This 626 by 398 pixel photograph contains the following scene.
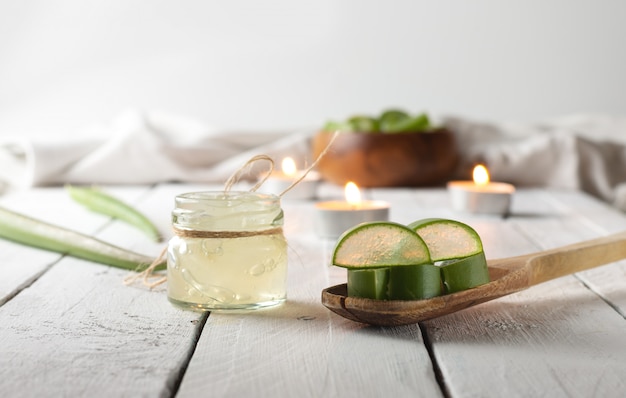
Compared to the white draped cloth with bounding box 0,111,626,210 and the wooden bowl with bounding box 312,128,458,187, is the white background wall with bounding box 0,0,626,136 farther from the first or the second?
the wooden bowl with bounding box 312,128,458,187

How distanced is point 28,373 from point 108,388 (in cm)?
8

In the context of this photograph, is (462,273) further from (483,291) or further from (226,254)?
(226,254)

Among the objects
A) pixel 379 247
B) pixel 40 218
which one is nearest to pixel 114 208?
pixel 40 218

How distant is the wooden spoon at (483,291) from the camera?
0.82m

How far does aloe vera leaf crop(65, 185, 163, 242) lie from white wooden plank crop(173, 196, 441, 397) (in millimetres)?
495

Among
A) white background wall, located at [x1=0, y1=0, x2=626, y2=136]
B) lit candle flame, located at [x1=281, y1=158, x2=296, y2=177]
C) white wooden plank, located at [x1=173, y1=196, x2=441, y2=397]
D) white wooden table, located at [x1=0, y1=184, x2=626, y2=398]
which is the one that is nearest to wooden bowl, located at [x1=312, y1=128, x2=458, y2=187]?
lit candle flame, located at [x1=281, y1=158, x2=296, y2=177]

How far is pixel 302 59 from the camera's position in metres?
3.28

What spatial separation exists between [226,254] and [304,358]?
0.18 m

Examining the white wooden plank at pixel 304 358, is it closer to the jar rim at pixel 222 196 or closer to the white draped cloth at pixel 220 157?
the jar rim at pixel 222 196

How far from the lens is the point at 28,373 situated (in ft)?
2.38

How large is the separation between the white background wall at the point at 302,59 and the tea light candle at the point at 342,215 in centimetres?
181

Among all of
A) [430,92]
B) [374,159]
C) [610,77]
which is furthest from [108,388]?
[610,77]

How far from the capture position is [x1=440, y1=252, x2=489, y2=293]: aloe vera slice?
0.85 metres

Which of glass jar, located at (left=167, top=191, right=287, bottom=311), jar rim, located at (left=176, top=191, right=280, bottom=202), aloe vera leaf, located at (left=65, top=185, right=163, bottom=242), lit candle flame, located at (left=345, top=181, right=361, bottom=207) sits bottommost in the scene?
aloe vera leaf, located at (left=65, top=185, right=163, bottom=242)
